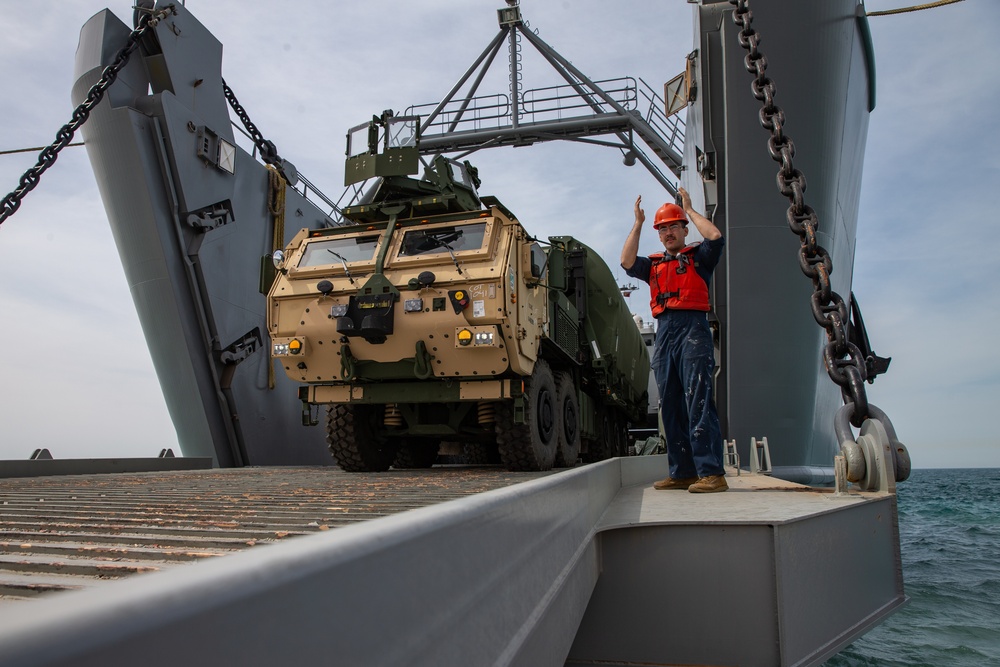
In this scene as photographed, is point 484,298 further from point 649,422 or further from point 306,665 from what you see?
point 649,422

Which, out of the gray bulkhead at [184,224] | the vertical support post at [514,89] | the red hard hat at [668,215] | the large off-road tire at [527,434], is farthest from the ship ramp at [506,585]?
the vertical support post at [514,89]

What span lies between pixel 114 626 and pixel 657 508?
115 inches

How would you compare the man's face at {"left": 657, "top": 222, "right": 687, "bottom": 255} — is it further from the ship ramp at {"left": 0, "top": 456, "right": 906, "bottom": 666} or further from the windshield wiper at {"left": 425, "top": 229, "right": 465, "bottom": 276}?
the windshield wiper at {"left": 425, "top": 229, "right": 465, "bottom": 276}

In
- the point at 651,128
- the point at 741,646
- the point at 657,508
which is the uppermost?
the point at 651,128

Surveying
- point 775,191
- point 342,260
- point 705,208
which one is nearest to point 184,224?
point 342,260

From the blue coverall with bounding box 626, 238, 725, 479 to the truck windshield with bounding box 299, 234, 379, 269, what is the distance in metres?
2.56

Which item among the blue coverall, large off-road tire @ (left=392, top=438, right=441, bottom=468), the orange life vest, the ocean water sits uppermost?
the orange life vest

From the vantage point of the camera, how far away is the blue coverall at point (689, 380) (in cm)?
393

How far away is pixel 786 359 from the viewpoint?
7.89 m

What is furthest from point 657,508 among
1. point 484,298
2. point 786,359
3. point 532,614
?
point 786,359

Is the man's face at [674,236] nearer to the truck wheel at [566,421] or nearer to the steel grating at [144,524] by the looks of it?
the steel grating at [144,524]

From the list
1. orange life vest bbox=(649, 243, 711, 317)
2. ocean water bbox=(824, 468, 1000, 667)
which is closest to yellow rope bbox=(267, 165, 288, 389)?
orange life vest bbox=(649, 243, 711, 317)

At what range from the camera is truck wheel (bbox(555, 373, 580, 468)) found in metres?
6.52

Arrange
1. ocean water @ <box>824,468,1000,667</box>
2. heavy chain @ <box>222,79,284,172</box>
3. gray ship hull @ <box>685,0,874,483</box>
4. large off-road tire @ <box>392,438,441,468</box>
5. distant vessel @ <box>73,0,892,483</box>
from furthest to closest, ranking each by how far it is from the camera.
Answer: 1. heavy chain @ <box>222,79,284,172</box>
2. distant vessel @ <box>73,0,892,483</box>
3. gray ship hull @ <box>685,0,874,483</box>
4. large off-road tire @ <box>392,438,441,468</box>
5. ocean water @ <box>824,468,1000,667</box>
